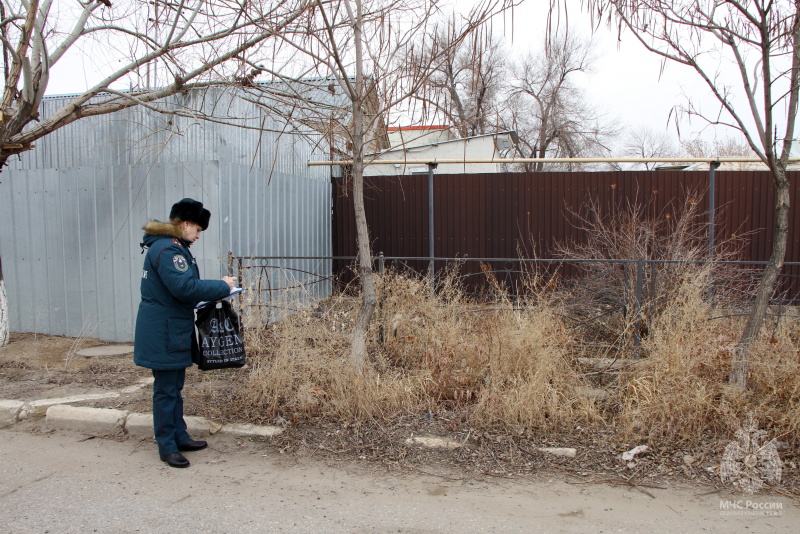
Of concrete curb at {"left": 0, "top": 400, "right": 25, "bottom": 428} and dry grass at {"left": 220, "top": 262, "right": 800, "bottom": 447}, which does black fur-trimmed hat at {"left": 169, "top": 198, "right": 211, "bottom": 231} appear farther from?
concrete curb at {"left": 0, "top": 400, "right": 25, "bottom": 428}

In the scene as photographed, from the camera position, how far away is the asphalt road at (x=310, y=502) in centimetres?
291

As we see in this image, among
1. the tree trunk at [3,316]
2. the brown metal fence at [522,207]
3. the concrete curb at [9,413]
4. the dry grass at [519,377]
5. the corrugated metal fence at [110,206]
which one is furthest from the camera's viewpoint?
the brown metal fence at [522,207]

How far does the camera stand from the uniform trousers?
358cm

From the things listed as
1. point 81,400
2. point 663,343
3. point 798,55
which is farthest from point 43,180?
point 798,55

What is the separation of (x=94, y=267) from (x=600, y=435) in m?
6.19

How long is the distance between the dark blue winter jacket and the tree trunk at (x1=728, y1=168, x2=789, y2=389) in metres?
3.72

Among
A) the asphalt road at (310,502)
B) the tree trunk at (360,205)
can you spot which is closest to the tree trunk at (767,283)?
the asphalt road at (310,502)

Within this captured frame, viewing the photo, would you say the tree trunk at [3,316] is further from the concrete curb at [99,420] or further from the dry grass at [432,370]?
the dry grass at [432,370]

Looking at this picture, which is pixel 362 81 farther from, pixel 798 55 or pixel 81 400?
pixel 81 400

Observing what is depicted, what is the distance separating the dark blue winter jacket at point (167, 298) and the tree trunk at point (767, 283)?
12.2ft

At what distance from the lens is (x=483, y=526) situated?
9.51 ft

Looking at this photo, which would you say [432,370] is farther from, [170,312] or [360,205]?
[170,312]

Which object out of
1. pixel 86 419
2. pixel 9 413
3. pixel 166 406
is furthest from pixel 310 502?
pixel 9 413

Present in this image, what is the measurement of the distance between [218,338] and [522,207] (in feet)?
22.6
